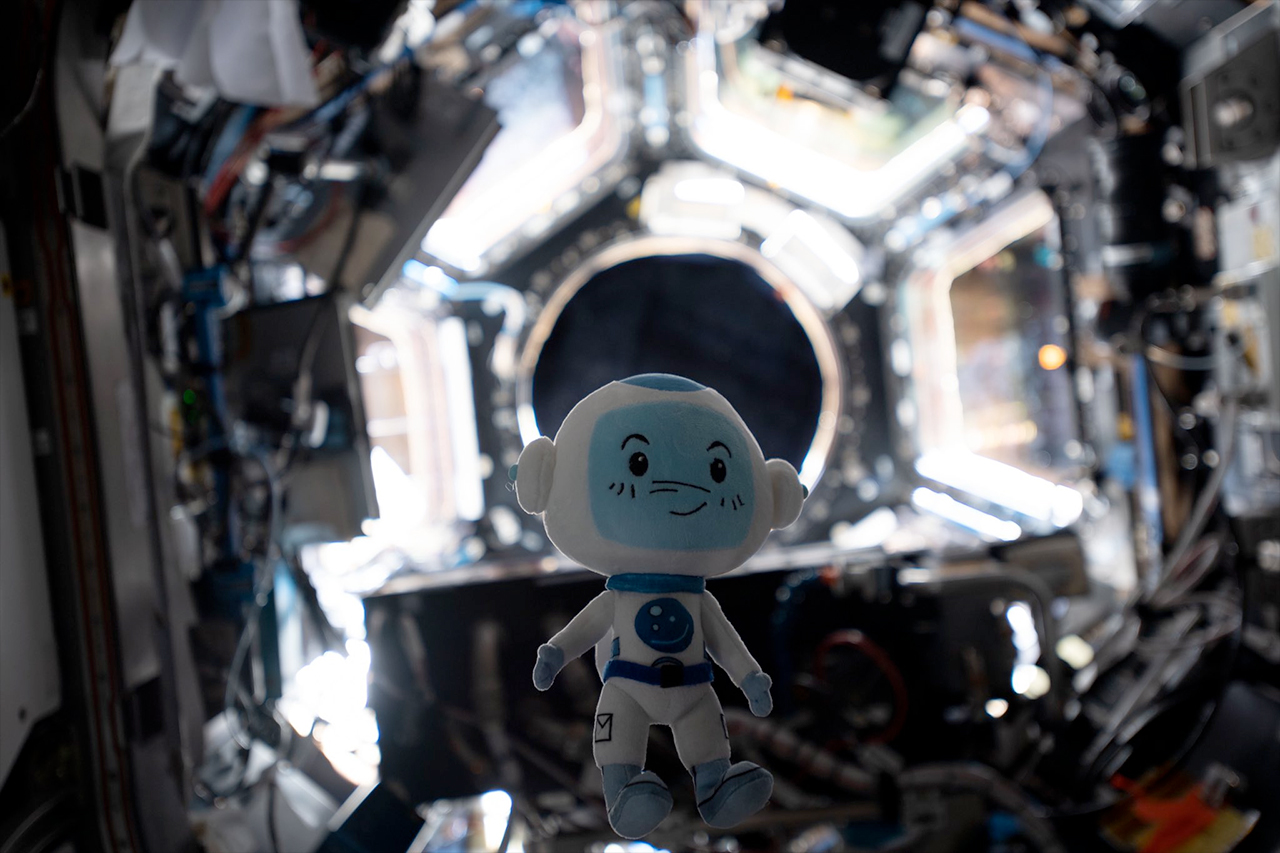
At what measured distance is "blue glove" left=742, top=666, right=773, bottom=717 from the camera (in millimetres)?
1007

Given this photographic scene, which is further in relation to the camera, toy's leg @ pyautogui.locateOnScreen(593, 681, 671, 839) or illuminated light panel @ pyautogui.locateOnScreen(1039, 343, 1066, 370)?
illuminated light panel @ pyautogui.locateOnScreen(1039, 343, 1066, 370)

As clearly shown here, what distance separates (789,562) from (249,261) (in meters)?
1.98

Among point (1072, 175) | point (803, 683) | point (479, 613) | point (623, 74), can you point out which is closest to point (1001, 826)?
point (803, 683)

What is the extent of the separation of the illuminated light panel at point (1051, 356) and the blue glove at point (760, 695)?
2699 mm

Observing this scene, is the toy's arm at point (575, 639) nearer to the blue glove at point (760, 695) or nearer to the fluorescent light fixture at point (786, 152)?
the blue glove at point (760, 695)

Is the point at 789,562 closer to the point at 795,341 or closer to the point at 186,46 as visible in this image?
the point at 186,46

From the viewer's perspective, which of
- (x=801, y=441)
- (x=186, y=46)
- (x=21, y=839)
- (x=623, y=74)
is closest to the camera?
(x=21, y=839)

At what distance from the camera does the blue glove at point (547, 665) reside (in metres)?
1.07

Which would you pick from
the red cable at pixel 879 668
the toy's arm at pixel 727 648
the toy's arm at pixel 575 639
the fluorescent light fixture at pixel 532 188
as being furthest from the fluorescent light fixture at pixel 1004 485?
the toy's arm at pixel 575 639

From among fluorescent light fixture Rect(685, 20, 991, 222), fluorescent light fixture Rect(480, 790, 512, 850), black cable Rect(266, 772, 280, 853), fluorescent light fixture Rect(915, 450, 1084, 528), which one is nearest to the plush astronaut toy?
fluorescent light fixture Rect(480, 790, 512, 850)

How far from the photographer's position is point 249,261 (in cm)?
258

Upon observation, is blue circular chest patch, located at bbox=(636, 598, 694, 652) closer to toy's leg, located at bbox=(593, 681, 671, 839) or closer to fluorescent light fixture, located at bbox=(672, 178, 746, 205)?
toy's leg, located at bbox=(593, 681, 671, 839)

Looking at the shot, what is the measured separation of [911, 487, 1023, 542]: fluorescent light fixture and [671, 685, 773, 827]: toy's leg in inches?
95.9

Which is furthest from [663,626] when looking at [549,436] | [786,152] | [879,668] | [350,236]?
[786,152]
